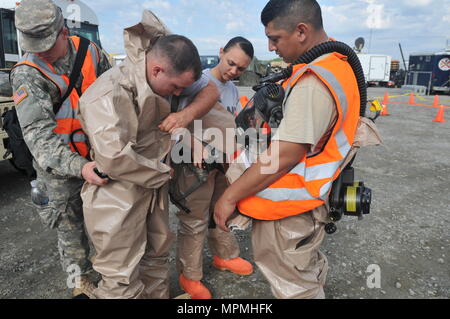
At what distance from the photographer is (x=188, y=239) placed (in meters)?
2.51

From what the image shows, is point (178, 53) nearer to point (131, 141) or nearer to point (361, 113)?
point (131, 141)

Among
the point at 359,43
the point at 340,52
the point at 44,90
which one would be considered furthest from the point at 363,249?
the point at 359,43

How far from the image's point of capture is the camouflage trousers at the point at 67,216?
7.34ft

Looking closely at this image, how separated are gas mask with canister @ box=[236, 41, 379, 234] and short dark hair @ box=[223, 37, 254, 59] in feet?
3.85

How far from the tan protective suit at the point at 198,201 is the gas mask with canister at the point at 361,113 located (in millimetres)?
408

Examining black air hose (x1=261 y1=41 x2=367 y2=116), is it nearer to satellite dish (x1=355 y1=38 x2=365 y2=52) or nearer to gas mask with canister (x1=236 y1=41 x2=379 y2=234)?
gas mask with canister (x1=236 y1=41 x2=379 y2=234)

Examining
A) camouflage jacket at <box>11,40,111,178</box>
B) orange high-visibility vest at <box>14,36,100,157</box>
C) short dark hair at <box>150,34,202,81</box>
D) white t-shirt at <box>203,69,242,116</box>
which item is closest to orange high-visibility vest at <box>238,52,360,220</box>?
short dark hair at <box>150,34,202,81</box>

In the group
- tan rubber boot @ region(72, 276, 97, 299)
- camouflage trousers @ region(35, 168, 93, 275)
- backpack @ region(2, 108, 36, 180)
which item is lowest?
tan rubber boot @ region(72, 276, 97, 299)

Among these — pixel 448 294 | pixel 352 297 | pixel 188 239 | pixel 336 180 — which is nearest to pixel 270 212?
pixel 336 180

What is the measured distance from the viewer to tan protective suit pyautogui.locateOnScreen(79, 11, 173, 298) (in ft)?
5.00

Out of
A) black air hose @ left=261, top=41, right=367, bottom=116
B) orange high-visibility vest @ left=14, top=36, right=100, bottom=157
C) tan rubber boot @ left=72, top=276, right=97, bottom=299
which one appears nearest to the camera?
black air hose @ left=261, top=41, right=367, bottom=116

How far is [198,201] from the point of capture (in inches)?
95.3

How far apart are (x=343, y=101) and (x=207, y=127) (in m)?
1.00

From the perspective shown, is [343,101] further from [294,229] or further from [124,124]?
[124,124]
